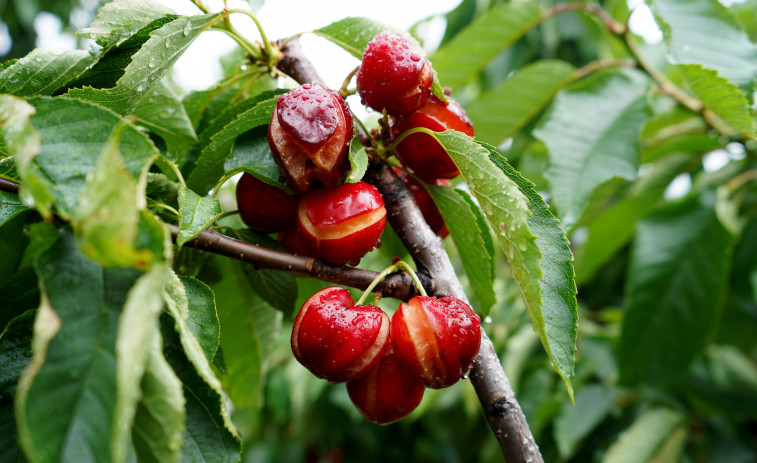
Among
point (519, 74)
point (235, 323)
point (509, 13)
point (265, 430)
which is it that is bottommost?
point (265, 430)

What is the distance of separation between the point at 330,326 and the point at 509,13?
4.45ft

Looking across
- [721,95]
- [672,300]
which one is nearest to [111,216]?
[721,95]

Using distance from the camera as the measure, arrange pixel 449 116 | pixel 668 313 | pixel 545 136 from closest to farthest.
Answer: pixel 449 116
pixel 545 136
pixel 668 313

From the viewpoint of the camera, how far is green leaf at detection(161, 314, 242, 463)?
60 centimetres

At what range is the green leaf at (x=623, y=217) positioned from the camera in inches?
71.5

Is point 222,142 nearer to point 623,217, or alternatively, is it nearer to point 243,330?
point 243,330

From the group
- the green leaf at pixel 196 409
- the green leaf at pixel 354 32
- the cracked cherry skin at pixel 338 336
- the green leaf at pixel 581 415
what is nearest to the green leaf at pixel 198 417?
the green leaf at pixel 196 409

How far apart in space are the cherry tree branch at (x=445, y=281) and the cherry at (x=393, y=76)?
11 centimetres

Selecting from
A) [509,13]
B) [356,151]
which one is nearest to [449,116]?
[356,151]

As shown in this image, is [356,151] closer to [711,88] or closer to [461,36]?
A: [711,88]

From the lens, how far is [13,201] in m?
0.69

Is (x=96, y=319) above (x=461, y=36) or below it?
above

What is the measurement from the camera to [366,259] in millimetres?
1317

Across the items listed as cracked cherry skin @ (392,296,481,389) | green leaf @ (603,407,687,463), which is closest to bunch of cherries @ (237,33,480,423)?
cracked cherry skin @ (392,296,481,389)
